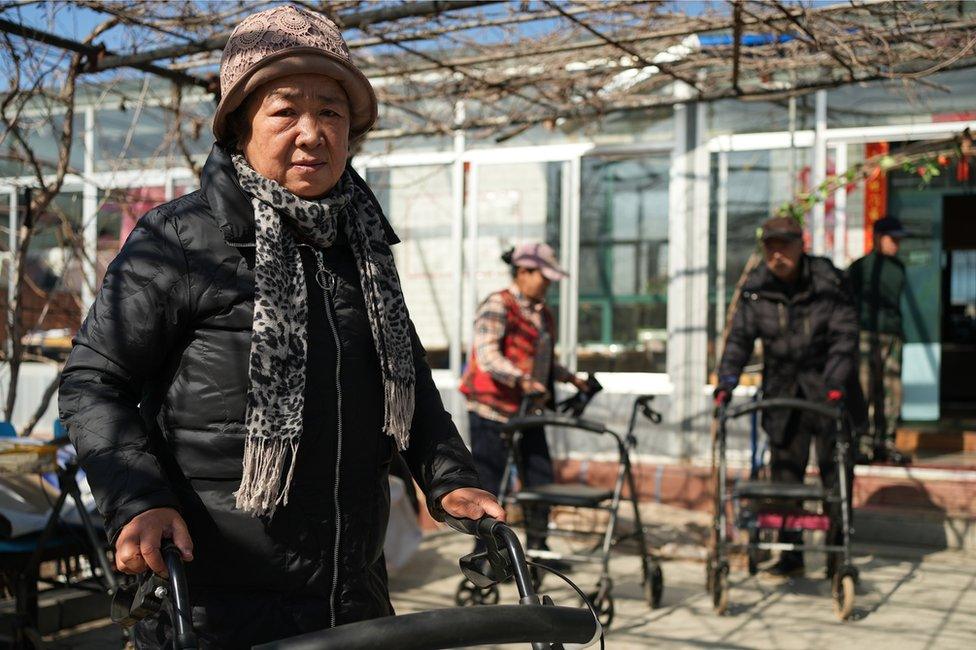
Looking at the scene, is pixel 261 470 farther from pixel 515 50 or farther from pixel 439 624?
pixel 515 50

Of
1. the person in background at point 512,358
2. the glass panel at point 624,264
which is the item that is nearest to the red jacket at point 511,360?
the person in background at point 512,358

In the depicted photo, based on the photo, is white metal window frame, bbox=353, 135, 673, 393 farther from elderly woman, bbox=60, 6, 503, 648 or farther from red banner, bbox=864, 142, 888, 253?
elderly woman, bbox=60, 6, 503, 648

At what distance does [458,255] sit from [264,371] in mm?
8665

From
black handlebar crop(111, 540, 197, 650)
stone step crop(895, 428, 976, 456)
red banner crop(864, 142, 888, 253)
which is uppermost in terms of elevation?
red banner crop(864, 142, 888, 253)

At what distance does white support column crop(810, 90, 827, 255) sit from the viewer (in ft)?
30.7

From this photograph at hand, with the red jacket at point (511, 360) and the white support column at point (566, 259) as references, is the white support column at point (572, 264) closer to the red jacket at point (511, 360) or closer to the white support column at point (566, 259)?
the white support column at point (566, 259)

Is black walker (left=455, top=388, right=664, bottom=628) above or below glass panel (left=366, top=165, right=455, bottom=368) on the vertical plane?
below

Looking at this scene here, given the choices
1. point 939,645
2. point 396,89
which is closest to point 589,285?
point 396,89

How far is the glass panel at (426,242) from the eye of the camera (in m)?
10.9

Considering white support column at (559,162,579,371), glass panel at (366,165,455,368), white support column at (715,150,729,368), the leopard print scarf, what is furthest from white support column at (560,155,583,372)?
the leopard print scarf

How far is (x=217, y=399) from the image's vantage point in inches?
85.6

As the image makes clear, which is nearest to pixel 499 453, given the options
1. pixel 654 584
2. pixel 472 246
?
pixel 654 584

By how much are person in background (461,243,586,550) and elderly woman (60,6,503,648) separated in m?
4.24

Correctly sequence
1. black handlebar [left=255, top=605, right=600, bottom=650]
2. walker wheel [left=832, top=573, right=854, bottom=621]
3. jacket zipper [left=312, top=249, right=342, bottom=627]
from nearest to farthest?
black handlebar [left=255, top=605, right=600, bottom=650] < jacket zipper [left=312, top=249, right=342, bottom=627] < walker wheel [left=832, top=573, right=854, bottom=621]
